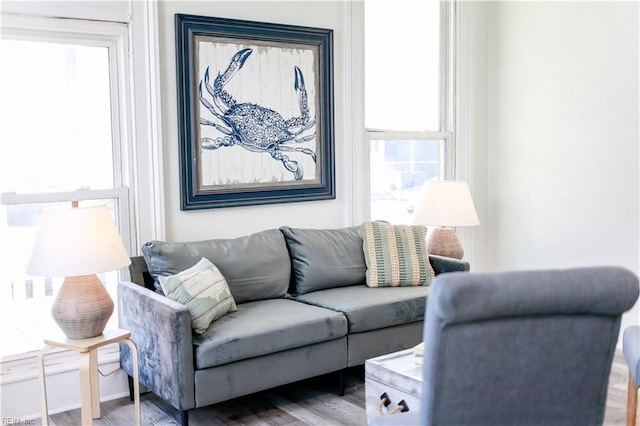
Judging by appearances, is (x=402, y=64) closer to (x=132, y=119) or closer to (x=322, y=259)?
(x=322, y=259)

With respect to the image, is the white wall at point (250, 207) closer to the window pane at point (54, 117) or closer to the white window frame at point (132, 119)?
the white window frame at point (132, 119)

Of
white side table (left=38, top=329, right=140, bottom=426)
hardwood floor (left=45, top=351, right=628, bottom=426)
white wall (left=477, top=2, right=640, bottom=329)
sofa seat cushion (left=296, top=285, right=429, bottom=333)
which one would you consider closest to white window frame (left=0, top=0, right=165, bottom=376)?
hardwood floor (left=45, top=351, right=628, bottom=426)

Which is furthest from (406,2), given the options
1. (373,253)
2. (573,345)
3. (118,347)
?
(573,345)

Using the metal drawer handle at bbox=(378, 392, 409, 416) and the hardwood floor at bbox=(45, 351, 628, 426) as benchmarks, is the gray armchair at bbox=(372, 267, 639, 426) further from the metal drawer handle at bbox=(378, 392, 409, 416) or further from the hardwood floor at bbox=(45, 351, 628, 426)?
the hardwood floor at bbox=(45, 351, 628, 426)

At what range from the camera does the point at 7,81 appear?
353cm

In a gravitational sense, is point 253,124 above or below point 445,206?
above

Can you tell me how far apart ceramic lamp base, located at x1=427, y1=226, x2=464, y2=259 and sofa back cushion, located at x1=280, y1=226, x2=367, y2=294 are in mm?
608

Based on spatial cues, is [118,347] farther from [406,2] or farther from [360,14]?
[406,2]

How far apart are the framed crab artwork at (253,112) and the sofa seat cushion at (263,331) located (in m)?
0.81

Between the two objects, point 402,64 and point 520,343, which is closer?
point 520,343

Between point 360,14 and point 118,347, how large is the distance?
8.44 ft

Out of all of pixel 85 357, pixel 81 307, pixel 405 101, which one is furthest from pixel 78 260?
pixel 405 101

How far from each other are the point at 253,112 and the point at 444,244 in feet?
4.93

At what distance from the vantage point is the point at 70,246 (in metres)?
2.96
